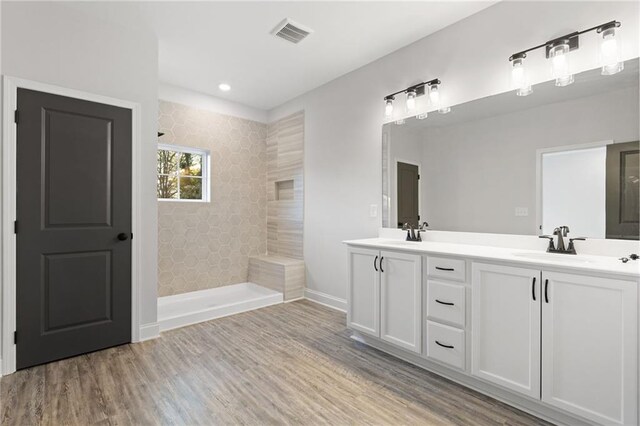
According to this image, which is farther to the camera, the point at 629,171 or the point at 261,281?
the point at 261,281

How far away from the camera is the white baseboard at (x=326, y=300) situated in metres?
3.79

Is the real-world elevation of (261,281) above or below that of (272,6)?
below

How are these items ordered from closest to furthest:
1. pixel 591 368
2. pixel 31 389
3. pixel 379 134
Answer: pixel 591 368, pixel 31 389, pixel 379 134

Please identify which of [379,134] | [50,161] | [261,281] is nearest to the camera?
[50,161]

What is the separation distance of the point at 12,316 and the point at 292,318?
2.32 m

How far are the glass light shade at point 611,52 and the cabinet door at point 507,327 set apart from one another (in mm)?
1361

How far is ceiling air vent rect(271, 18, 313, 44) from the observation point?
8.91ft

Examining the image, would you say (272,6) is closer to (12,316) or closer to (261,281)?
(12,316)

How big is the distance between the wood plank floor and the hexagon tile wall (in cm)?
146

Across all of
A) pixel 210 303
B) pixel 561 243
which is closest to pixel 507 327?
pixel 561 243

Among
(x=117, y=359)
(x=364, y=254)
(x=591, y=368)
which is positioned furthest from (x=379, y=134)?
(x=117, y=359)

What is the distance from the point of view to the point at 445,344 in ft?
7.09

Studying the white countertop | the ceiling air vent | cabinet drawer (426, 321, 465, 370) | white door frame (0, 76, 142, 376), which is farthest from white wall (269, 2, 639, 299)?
white door frame (0, 76, 142, 376)

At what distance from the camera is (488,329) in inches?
77.3
